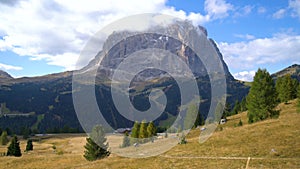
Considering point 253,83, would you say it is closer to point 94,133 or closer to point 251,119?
point 251,119

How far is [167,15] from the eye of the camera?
2994 cm

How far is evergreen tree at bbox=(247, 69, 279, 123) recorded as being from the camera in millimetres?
58844

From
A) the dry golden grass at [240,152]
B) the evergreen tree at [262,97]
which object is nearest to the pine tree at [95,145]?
the dry golden grass at [240,152]

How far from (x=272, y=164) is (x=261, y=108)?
3489 cm

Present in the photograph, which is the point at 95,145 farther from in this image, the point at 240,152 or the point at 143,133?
the point at 240,152

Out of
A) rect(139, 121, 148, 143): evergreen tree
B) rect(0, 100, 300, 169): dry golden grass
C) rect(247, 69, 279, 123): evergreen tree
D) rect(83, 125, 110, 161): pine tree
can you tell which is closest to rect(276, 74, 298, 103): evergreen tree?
rect(247, 69, 279, 123): evergreen tree

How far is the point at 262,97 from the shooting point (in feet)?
193

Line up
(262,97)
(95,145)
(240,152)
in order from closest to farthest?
(240,152) < (95,145) < (262,97)

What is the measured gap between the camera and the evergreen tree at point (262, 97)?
193ft

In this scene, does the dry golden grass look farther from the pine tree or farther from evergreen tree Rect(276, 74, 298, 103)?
evergreen tree Rect(276, 74, 298, 103)

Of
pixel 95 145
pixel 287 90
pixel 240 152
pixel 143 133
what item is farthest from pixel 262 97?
pixel 95 145

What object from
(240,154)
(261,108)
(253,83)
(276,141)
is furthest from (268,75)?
(240,154)

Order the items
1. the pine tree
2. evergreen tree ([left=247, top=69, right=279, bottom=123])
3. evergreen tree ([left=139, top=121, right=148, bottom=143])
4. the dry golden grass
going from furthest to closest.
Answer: evergreen tree ([left=139, top=121, right=148, bottom=143]), evergreen tree ([left=247, top=69, right=279, bottom=123]), the pine tree, the dry golden grass

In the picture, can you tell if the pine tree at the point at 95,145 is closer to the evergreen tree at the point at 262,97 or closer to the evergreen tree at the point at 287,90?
the evergreen tree at the point at 262,97
